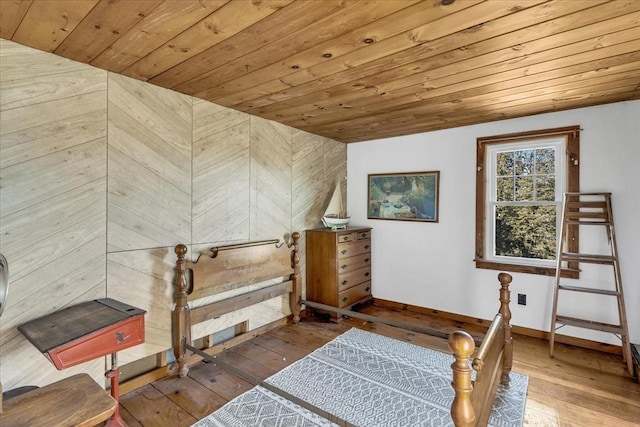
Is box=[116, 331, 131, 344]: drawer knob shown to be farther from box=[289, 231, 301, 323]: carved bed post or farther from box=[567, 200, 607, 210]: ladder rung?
box=[567, 200, 607, 210]: ladder rung

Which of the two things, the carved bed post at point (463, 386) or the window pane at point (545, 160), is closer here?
the carved bed post at point (463, 386)

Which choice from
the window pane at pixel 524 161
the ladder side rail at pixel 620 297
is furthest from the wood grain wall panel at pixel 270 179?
the ladder side rail at pixel 620 297

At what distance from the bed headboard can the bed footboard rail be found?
2.07 meters

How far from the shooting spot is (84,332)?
1649 millimetres

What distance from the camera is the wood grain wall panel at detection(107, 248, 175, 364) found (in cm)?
228

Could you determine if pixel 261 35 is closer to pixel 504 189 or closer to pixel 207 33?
pixel 207 33

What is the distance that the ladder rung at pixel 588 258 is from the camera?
2.83m

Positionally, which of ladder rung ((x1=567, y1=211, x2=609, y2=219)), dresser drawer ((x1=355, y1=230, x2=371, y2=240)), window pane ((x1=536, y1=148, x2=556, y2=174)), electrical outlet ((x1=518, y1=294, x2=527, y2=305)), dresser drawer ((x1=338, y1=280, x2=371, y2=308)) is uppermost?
window pane ((x1=536, y1=148, x2=556, y2=174))

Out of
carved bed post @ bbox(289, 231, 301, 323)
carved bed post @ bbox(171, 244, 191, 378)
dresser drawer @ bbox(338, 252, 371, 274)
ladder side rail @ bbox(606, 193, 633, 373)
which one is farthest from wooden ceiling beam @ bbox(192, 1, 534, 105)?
ladder side rail @ bbox(606, 193, 633, 373)

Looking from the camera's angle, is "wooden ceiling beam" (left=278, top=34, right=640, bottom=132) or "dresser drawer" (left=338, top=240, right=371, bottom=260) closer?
"wooden ceiling beam" (left=278, top=34, right=640, bottom=132)

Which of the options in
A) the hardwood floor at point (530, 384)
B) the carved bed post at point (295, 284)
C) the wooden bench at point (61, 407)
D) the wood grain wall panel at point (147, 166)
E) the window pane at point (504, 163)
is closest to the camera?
the wooden bench at point (61, 407)

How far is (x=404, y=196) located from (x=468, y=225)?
87cm

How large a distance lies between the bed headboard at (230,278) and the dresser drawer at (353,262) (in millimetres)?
553

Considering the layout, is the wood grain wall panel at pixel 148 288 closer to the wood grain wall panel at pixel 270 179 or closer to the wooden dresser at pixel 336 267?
the wood grain wall panel at pixel 270 179
